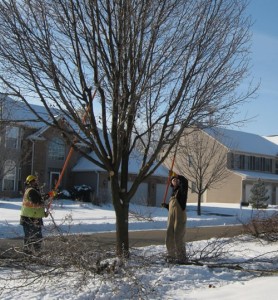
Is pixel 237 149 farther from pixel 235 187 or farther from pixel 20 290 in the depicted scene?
pixel 20 290

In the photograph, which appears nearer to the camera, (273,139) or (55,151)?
(55,151)

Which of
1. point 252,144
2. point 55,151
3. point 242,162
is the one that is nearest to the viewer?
point 55,151

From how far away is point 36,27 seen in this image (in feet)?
26.9

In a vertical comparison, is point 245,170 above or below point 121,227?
above

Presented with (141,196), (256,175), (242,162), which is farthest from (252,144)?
(141,196)

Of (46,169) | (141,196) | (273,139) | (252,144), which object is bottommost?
(141,196)

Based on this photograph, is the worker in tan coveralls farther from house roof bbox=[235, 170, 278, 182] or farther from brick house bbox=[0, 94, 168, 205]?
house roof bbox=[235, 170, 278, 182]

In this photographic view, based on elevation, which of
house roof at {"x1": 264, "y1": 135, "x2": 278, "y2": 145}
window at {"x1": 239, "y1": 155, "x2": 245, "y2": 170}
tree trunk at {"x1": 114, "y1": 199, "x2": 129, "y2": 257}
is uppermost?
house roof at {"x1": 264, "y1": 135, "x2": 278, "y2": 145}

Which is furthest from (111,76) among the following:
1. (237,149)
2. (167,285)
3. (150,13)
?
(237,149)

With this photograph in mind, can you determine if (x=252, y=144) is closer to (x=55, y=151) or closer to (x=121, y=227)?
(x=55, y=151)

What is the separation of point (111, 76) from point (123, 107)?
0.61m

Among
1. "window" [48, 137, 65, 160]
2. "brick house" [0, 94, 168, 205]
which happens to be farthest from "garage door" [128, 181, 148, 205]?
"window" [48, 137, 65, 160]

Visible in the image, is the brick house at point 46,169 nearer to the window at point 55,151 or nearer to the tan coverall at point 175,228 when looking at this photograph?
the window at point 55,151

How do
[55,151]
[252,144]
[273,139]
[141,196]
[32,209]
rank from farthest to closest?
[273,139] → [252,144] → [141,196] → [55,151] → [32,209]
